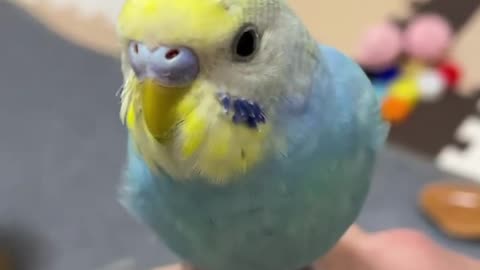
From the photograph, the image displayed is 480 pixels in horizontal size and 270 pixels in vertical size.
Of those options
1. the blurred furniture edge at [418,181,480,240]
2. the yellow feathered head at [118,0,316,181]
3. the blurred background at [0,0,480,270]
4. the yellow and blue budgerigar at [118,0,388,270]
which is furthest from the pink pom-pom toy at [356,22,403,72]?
the yellow feathered head at [118,0,316,181]

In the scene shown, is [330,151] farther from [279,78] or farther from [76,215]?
[76,215]

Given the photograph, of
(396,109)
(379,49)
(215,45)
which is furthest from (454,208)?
(215,45)

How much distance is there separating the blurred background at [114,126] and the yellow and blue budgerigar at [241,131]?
1.51ft

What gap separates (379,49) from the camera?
1.29 meters

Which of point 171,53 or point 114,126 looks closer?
point 171,53

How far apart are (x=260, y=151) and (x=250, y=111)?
0.09ft

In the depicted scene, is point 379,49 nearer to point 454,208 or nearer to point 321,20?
point 321,20

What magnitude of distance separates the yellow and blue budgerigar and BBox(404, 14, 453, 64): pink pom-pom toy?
803mm

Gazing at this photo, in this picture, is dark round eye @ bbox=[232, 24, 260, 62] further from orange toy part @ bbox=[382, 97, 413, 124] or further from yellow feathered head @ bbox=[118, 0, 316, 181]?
orange toy part @ bbox=[382, 97, 413, 124]

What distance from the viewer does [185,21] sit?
1.15ft

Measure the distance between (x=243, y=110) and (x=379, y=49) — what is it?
37.2 inches

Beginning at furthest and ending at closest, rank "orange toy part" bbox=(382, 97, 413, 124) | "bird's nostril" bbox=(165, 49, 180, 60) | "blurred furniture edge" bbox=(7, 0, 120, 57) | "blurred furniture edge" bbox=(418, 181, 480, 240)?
"blurred furniture edge" bbox=(7, 0, 120, 57) < "orange toy part" bbox=(382, 97, 413, 124) < "blurred furniture edge" bbox=(418, 181, 480, 240) < "bird's nostril" bbox=(165, 49, 180, 60)

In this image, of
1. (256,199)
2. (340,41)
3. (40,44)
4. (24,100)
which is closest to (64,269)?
(24,100)

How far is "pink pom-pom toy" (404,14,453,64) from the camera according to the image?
129cm
